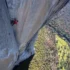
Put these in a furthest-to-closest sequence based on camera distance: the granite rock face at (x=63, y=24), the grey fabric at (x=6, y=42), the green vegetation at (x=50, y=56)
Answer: the granite rock face at (x=63, y=24)
the green vegetation at (x=50, y=56)
the grey fabric at (x=6, y=42)

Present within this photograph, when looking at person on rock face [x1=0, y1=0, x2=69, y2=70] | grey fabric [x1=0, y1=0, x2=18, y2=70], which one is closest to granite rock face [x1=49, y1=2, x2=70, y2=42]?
person on rock face [x1=0, y1=0, x2=69, y2=70]

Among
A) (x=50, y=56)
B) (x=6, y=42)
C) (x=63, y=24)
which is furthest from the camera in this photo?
(x=63, y=24)

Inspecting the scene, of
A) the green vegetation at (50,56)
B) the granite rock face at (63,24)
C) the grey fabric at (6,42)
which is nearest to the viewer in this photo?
the grey fabric at (6,42)

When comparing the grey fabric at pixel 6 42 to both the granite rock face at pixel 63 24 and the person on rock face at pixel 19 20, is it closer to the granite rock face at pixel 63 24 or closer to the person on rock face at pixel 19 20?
the person on rock face at pixel 19 20

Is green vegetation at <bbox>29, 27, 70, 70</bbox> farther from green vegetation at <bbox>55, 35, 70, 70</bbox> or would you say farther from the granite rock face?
the granite rock face

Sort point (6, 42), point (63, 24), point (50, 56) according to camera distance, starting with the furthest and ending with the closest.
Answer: point (63, 24) → point (50, 56) → point (6, 42)

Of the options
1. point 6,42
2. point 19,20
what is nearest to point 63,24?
point 19,20

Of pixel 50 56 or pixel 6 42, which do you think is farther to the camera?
pixel 50 56

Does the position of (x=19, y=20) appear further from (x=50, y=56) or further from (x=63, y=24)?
(x=63, y=24)

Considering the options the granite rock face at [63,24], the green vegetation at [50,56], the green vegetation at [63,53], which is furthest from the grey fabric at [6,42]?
the granite rock face at [63,24]
